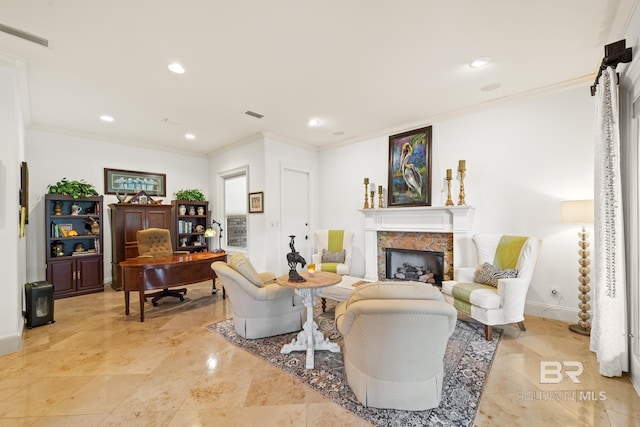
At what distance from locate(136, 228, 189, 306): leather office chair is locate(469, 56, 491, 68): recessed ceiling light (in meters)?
4.70

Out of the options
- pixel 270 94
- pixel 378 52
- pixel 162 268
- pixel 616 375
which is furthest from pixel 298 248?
pixel 616 375

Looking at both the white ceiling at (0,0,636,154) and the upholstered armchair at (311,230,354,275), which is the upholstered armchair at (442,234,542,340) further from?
the white ceiling at (0,0,636,154)

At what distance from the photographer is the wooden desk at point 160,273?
3359 mm

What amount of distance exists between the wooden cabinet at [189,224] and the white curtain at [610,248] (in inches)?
238

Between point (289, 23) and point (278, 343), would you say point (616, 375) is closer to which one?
point (278, 343)

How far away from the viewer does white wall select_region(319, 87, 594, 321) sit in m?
3.18

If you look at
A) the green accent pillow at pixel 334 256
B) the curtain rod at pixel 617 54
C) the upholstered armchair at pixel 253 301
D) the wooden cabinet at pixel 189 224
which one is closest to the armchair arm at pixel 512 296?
the curtain rod at pixel 617 54

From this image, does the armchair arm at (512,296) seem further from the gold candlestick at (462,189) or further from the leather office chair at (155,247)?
the leather office chair at (155,247)

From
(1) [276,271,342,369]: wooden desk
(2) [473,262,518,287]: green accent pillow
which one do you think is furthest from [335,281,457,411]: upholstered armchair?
(2) [473,262,518,287]: green accent pillow

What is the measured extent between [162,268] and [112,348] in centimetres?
100

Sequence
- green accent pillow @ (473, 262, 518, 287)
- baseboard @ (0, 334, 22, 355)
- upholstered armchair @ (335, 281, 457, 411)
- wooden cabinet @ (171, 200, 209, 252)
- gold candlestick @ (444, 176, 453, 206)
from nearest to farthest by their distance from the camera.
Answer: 1. upholstered armchair @ (335, 281, 457, 411)
2. baseboard @ (0, 334, 22, 355)
3. green accent pillow @ (473, 262, 518, 287)
4. gold candlestick @ (444, 176, 453, 206)
5. wooden cabinet @ (171, 200, 209, 252)

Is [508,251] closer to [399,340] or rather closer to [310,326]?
[399,340]

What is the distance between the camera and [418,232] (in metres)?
4.45

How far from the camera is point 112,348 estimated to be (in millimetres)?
2697
